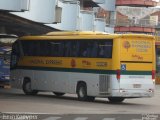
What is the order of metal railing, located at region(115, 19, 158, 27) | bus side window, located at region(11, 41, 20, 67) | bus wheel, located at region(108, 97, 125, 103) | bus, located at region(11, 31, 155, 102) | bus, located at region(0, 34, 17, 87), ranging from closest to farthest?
bus, located at region(11, 31, 155, 102) < bus wheel, located at region(108, 97, 125, 103) < bus side window, located at region(11, 41, 20, 67) < bus, located at region(0, 34, 17, 87) < metal railing, located at region(115, 19, 158, 27)

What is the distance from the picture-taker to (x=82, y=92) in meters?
27.5

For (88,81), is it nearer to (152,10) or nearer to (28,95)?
(28,95)

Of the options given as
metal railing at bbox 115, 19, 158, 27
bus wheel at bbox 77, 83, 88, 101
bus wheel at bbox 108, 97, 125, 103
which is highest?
metal railing at bbox 115, 19, 158, 27

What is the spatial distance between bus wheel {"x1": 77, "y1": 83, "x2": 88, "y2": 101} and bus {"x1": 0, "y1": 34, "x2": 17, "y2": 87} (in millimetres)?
10532

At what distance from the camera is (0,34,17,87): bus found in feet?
122

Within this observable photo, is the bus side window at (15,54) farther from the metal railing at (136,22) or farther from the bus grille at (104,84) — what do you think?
the metal railing at (136,22)

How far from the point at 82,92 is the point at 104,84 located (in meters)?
1.82

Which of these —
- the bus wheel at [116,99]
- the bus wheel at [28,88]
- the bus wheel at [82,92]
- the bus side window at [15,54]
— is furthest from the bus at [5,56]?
the bus wheel at [116,99]

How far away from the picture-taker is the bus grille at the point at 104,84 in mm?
25844

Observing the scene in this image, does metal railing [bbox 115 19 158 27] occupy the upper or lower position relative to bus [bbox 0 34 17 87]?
upper

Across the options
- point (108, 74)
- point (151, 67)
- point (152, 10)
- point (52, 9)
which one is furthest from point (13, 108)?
point (152, 10)

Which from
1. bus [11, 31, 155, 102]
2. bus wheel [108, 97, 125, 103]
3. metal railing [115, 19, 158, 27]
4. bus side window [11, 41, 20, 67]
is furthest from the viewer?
metal railing [115, 19, 158, 27]

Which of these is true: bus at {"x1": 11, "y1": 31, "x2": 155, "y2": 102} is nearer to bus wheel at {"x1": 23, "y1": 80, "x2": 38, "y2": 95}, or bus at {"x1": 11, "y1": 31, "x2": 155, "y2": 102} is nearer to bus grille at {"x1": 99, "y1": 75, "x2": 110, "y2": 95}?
bus grille at {"x1": 99, "y1": 75, "x2": 110, "y2": 95}

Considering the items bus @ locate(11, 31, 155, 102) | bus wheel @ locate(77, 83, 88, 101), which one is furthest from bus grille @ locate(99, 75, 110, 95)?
bus wheel @ locate(77, 83, 88, 101)
